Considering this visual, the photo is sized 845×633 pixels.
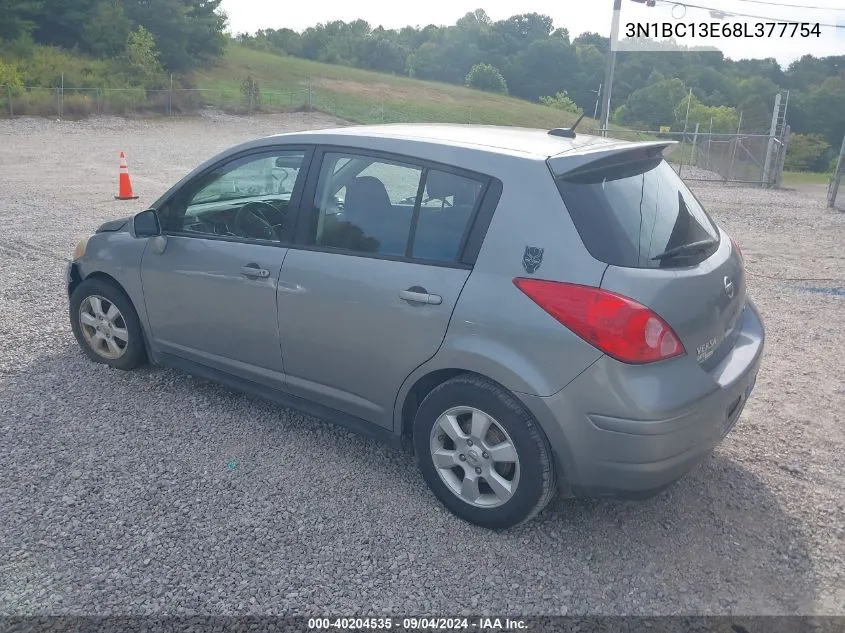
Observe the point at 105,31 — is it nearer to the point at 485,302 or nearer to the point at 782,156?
the point at 782,156

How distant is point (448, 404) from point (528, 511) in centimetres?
59

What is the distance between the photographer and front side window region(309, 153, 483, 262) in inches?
133

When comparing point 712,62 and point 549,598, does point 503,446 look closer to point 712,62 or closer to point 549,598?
point 549,598

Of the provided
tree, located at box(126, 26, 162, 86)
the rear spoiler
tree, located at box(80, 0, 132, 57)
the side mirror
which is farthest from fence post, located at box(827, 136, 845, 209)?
tree, located at box(80, 0, 132, 57)

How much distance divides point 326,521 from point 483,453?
825 mm

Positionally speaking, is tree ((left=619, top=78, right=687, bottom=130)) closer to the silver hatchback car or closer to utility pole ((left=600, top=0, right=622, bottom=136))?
utility pole ((left=600, top=0, right=622, bottom=136))

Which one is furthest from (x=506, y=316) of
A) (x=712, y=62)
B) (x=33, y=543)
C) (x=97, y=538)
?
(x=712, y=62)

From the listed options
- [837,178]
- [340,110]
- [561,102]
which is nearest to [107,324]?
[837,178]

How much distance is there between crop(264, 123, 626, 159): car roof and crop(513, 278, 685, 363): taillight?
28.6 inches

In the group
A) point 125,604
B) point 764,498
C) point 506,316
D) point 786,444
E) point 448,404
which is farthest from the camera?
point 786,444

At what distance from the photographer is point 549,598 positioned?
2.96m

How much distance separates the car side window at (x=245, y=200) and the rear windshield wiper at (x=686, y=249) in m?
1.95

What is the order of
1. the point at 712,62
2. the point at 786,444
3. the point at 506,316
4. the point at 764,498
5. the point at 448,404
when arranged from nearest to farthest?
the point at 506,316 → the point at 448,404 → the point at 764,498 → the point at 786,444 → the point at 712,62

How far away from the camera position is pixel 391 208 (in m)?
3.64
